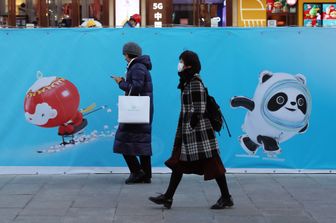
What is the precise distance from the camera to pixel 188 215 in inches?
242

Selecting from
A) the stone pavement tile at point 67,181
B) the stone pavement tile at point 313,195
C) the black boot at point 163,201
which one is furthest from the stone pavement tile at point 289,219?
the stone pavement tile at point 67,181

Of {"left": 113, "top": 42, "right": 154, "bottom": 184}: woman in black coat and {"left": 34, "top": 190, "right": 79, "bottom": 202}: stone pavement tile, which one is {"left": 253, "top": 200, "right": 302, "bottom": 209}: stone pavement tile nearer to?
{"left": 113, "top": 42, "right": 154, "bottom": 184}: woman in black coat

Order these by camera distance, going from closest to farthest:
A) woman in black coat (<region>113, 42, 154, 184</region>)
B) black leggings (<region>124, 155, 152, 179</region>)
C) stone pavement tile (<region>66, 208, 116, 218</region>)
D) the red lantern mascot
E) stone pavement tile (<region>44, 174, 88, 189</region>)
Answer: stone pavement tile (<region>66, 208, 116, 218</region>) < woman in black coat (<region>113, 42, 154, 184</region>) < stone pavement tile (<region>44, 174, 88, 189</region>) < black leggings (<region>124, 155, 152, 179</region>) < the red lantern mascot

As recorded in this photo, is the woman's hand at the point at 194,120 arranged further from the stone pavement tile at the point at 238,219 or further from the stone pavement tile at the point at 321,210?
the stone pavement tile at the point at 321,210

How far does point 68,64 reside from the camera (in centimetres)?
793

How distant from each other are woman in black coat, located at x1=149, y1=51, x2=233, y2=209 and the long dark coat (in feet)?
3.24

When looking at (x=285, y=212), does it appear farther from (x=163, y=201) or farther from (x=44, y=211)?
(x=44, y=211)

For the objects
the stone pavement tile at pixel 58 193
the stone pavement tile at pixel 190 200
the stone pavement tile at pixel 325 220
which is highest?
the stone pavement tile at pixel 58 193

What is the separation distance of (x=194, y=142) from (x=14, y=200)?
210 centimetres

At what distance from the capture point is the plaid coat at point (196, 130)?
20.6 feet

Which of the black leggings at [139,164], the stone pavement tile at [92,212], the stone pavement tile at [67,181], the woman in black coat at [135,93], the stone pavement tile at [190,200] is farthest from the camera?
the black leggings at [139,164]

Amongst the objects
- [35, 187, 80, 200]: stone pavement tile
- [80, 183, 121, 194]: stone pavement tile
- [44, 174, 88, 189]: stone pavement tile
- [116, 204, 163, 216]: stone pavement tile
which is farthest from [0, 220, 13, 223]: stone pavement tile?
[44, 174, 88, 189]: stone pavement tile

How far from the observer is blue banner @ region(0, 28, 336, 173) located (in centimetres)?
791

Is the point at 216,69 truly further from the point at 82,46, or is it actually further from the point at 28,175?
the point at 28,175
